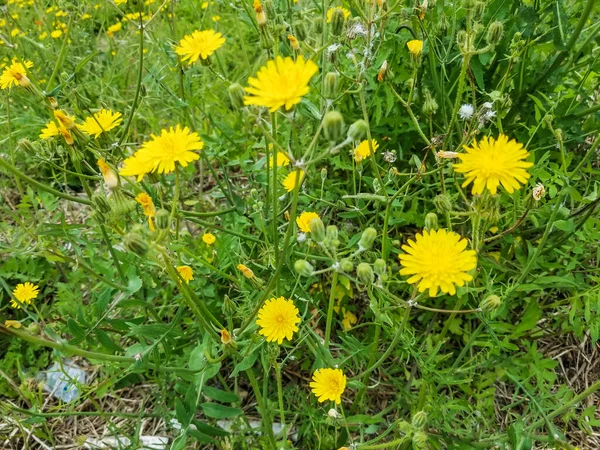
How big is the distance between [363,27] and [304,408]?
4.39 ft

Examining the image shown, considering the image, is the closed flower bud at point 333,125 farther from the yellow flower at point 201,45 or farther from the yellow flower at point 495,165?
the yellow flower at point 201,45

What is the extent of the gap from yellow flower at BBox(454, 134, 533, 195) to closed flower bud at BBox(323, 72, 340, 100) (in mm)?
361

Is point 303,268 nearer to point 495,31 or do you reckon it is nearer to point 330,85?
point 330,85

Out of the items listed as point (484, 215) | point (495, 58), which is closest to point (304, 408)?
point (484, 215)

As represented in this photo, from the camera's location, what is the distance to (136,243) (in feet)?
3.82

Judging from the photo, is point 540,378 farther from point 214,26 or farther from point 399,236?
point 214,26

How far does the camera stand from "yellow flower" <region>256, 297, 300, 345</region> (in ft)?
4.92

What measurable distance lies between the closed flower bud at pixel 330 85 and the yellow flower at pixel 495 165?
14.2 inches

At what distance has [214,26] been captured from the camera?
3.74m

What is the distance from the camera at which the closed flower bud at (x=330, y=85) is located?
1.22m

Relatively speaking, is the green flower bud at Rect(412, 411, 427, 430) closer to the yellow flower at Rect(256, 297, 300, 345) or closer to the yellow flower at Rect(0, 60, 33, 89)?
the yellow flower at Rect(256, 297, 300, 345)

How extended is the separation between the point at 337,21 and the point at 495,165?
61 centimetres

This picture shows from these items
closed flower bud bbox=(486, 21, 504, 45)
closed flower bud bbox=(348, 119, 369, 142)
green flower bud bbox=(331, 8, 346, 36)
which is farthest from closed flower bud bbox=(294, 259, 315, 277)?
closed flower bud bbox=(486, 21, 504, 45)

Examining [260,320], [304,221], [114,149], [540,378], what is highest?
[114,149]
